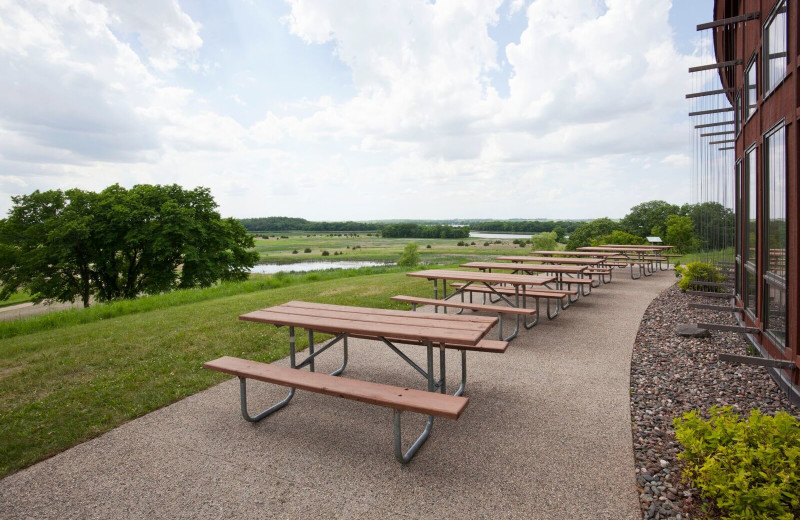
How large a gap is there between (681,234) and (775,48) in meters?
19.8

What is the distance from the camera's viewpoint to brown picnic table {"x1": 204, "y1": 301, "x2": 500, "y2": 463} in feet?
10.5

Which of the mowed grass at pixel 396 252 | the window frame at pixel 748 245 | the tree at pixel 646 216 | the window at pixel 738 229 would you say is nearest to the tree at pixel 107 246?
the mowed grass at pixel 396 252

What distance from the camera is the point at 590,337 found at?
673 centimetres

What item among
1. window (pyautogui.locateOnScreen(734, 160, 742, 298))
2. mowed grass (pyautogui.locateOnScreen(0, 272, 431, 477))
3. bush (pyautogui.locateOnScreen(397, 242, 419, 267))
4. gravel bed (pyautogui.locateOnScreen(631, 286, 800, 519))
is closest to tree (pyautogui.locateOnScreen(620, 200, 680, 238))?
bush (pyautogui.locateOnScreen(397, 242, 419, 267))

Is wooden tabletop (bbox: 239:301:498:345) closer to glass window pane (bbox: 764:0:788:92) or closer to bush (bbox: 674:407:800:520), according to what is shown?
bush (bbox: 674:407:800:520)

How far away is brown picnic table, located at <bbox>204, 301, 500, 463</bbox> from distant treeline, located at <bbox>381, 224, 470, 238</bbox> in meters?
88.9

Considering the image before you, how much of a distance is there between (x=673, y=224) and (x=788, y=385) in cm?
2137

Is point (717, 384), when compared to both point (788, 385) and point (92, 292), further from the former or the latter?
point (92, 292)

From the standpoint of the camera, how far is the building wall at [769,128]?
13.6 ft

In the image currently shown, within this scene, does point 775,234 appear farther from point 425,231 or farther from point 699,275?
point 425,231

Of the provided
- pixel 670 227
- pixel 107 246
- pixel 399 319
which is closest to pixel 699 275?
pixel 399 319

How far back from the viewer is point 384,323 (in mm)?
4328

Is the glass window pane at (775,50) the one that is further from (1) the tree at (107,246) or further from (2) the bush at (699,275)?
(1) the tree at (107,246)

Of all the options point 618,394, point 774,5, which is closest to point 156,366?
point 618,394
